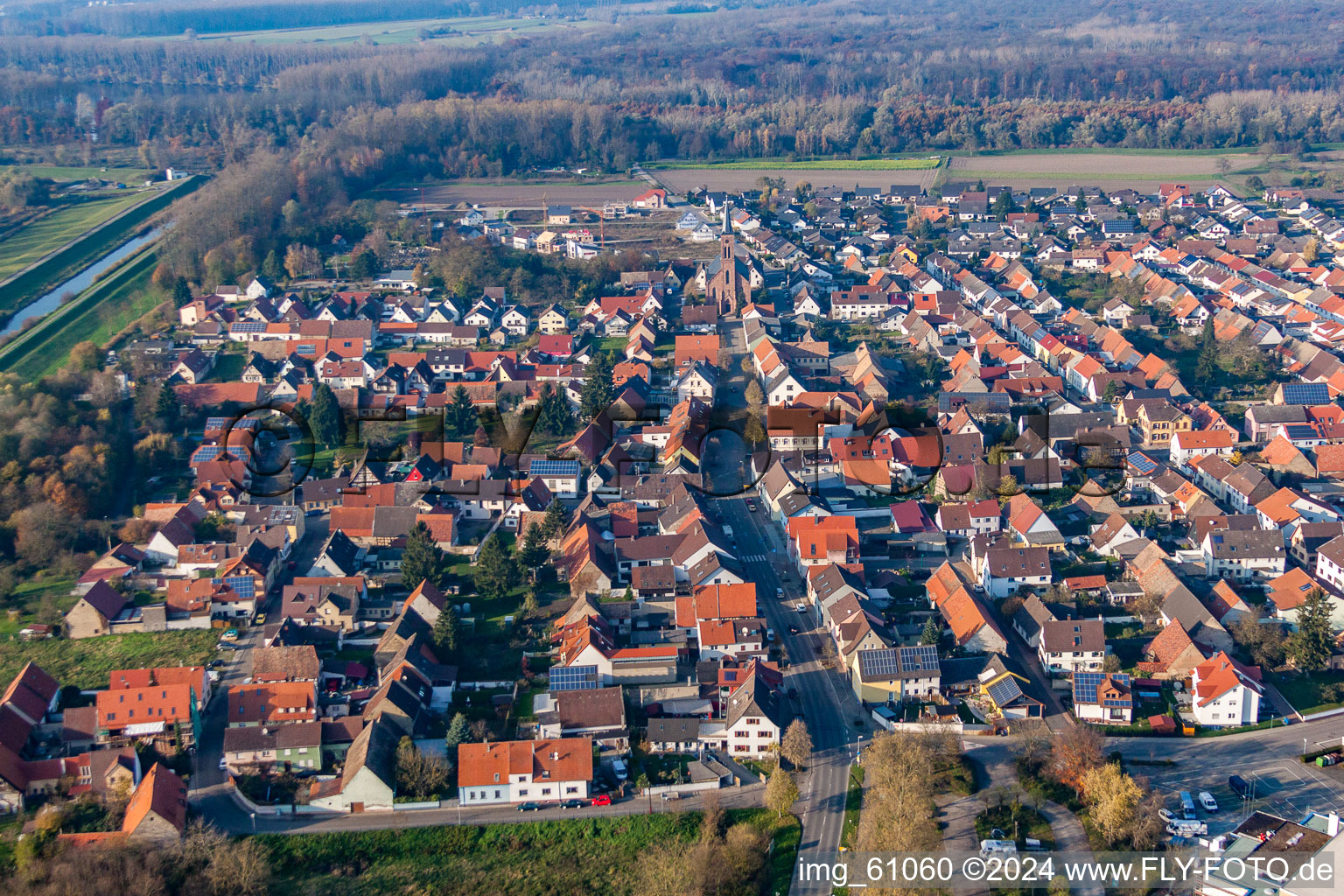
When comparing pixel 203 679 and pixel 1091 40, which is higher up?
pixel 1091 40

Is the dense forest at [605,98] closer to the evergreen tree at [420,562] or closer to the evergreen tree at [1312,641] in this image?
the evergreen tree at [420,562]

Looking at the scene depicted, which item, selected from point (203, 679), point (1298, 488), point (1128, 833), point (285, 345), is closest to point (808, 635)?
point (1128, 833)

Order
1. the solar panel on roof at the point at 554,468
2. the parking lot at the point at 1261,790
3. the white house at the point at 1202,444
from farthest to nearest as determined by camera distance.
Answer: the white house at the point at 1202,444
the solar panel on roof at the point at 554,468
the parking lot at the point at 1261,790

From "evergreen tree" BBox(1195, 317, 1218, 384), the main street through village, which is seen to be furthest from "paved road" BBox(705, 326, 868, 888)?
"evergreen tree" BBox(1195, 317, 1218, 384)

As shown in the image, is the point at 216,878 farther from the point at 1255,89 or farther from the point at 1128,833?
the point at 1255,89

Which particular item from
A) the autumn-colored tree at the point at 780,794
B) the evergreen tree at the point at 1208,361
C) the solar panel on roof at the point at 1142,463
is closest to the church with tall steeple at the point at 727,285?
the evergreen tree at the point at 1208,361

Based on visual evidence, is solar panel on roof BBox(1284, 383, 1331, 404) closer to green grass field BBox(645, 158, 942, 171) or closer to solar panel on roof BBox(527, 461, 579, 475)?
solar panel on roof BBox(527, 461, 579, 475)
